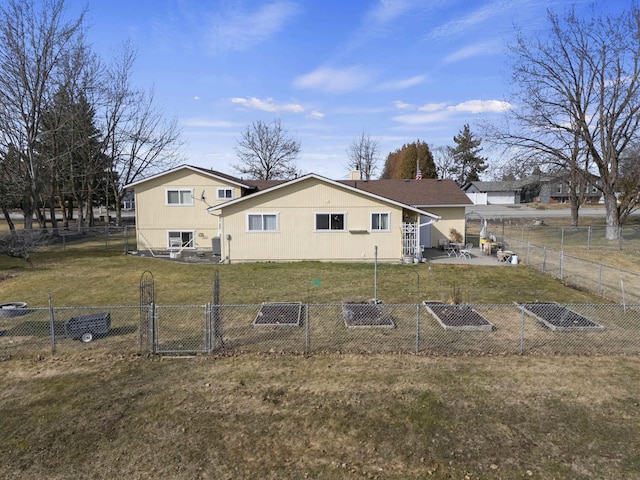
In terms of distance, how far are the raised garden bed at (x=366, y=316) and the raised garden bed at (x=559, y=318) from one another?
343 centimetres

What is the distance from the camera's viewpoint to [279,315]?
444 inches

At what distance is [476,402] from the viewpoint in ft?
22.3

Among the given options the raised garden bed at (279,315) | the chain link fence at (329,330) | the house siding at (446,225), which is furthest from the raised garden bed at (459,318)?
the house siding at (446,225)

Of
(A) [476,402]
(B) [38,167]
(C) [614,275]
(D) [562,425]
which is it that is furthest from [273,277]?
(B) [38,167]

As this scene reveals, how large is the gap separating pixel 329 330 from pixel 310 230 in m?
10.4

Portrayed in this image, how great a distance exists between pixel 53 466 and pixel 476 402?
6273 millimetres

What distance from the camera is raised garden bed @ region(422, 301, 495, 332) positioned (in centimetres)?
1031

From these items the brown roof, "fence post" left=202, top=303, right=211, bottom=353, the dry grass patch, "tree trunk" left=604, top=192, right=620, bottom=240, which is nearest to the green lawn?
"fence post" left=202, top=303, right=211, bottom=353

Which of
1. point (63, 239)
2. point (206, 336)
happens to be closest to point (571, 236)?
point (206, 336)

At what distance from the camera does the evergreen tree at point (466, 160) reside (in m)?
74.3

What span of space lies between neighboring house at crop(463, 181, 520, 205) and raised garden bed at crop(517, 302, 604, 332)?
65.4 m

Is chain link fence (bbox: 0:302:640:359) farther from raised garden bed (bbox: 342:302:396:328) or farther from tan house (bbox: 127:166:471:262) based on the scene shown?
tan house (bbox: 127:166:471:262)

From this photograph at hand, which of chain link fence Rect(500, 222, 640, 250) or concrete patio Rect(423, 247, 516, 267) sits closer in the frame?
concrete patio Rect(423, 247, 516, 267)

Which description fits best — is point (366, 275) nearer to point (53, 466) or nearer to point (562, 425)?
point (562, 425)
